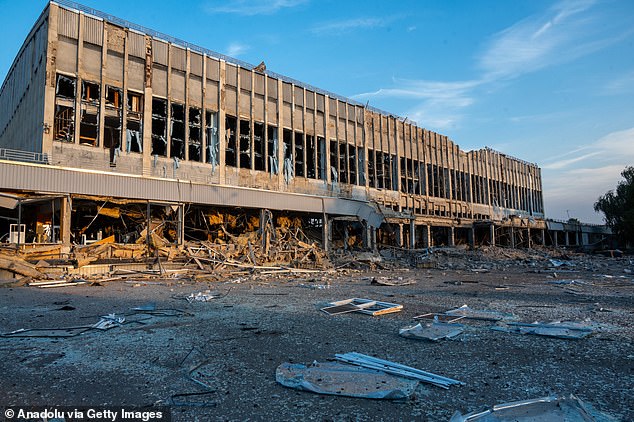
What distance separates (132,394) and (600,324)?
318 inches

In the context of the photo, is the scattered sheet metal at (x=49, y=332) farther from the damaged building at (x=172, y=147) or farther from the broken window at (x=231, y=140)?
the broken window at (x=231, y=140)

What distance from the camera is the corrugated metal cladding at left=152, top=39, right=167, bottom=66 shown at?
2509 centimetres

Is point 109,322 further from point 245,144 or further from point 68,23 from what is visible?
point 245,144

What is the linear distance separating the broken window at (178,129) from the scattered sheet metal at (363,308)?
66.6 ft

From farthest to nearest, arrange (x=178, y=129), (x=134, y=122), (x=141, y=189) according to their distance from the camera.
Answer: (x=178, y=129)
(x=134, y=122)
(x=141, y=189)

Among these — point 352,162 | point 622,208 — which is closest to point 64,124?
point 352,162

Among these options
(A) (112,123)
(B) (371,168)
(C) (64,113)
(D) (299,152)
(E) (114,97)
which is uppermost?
(E) (114,97)

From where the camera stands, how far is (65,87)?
2280 cm

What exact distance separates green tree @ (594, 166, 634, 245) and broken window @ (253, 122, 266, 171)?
44.9 meters

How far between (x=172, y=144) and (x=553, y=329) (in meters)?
26.0

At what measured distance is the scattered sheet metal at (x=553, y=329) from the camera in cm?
611

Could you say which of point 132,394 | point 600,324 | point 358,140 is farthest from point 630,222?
point 132,394

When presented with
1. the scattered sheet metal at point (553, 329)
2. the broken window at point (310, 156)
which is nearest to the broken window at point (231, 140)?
the broken window at point (310, 156)

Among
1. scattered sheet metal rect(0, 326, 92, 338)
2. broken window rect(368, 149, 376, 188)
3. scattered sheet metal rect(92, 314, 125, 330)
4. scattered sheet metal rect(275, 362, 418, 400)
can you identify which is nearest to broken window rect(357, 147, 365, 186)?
broken window rect(368, 149, 376, 188)
